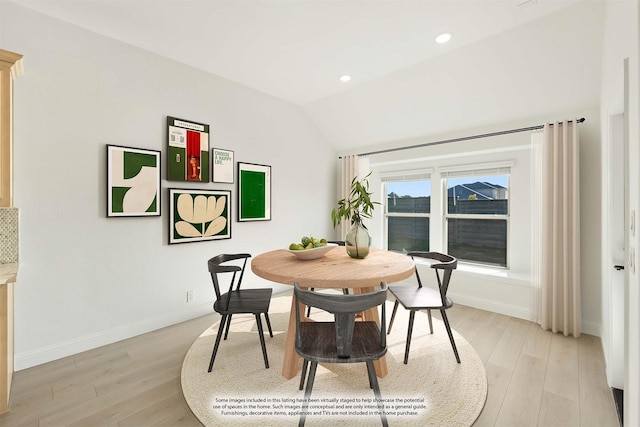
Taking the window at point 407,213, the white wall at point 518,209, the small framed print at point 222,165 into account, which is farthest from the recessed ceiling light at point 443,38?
the small framed print at point 222,165

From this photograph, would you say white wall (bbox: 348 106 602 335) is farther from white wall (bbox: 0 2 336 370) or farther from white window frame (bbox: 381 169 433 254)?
white wall (bbox: 0 2 336 370)

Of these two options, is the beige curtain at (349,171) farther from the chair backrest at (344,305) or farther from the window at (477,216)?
the chair backrest at (344,305)

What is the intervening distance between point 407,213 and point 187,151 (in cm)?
328

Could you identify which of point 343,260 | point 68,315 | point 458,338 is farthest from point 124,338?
point 458,338

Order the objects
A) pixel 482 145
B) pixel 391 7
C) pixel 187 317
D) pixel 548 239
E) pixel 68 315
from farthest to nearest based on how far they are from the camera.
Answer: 1. pixel 482 145
2. pixel 187 317
3. pixel 548 239
4. pixel 68 315
5. pixel 391 7

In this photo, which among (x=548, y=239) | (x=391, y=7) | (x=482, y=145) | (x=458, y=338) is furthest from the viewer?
(x=482, y=145)

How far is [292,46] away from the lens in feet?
9.00

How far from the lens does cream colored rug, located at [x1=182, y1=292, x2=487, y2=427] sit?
1.67 metres

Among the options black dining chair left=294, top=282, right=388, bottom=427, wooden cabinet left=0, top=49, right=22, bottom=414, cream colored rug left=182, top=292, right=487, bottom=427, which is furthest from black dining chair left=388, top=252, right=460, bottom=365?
wooden cabinet left=0, top=49, right=22, bottom=414

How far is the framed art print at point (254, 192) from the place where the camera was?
A: 11.9ft

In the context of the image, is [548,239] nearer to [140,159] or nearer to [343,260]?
[343,260]

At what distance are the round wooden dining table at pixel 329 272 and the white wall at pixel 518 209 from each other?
69.4 inches

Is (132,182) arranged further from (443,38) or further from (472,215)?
(472,215)

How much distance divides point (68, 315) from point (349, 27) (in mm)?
3392
